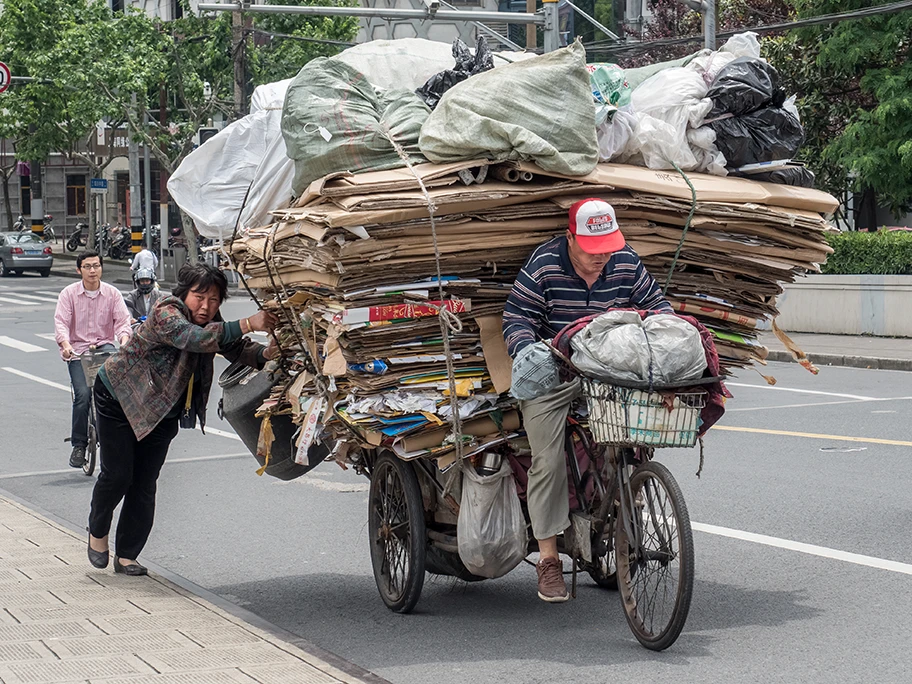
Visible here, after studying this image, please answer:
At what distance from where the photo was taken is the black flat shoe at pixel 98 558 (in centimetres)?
686

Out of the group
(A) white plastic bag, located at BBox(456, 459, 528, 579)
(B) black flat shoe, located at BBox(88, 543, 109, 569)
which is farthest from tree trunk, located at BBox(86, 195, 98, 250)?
(A) white plastic bag, located at BBox(456, 459, 528, 579)

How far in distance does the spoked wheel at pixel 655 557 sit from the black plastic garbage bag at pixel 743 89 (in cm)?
180

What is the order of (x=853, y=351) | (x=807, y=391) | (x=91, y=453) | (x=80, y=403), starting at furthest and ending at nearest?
1. (x=853, y=351)
2. (x=807, y=391)
3. (x=80, y=403)
4. (x=91, y=453)

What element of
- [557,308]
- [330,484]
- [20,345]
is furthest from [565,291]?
[20,345]

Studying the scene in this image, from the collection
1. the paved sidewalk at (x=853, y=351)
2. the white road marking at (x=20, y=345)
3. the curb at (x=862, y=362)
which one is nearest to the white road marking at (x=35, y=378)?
the white road marking at (x=20, y=345)

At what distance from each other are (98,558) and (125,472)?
50cm

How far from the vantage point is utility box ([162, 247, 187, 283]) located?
40688 millimetres

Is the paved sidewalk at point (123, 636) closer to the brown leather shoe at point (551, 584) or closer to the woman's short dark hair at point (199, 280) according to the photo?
the brown leather shoe at point (551, 584)

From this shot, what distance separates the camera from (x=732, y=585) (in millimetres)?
6430

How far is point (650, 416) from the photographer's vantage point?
5039 mm

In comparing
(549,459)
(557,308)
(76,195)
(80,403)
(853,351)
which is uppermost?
(76,195)

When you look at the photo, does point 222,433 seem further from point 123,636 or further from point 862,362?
point 862,362

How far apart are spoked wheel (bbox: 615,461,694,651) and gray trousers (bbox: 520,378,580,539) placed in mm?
260

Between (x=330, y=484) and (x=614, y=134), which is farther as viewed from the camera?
(x=330, y=484)
